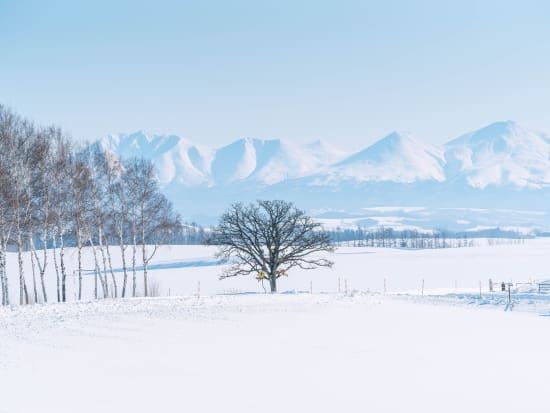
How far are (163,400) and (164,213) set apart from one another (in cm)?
3571

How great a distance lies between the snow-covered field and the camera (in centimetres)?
1672

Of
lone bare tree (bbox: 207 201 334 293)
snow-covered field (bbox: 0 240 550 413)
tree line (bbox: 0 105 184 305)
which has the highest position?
tree line (bbox: 0 105 184 305)

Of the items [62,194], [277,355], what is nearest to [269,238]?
[62,194]

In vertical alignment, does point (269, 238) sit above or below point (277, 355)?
above

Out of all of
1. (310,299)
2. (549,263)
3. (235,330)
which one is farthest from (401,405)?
(549,263)

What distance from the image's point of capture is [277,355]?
22781 millimetres

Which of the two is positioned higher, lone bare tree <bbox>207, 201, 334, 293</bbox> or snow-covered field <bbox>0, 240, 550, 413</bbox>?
lone bare tree <bbox>207, 201, 334, 293</bbox>

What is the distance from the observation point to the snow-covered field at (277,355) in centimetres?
1672

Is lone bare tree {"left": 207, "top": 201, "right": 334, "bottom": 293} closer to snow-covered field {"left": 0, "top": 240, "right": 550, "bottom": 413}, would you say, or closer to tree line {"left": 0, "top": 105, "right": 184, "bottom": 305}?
tree line {"left": 0, "top": 105, "right": 184, "bottom": 305}

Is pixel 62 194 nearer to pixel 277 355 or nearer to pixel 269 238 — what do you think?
pixel 269 238

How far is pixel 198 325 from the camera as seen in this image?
29891 mm

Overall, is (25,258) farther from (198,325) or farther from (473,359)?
(473,359)

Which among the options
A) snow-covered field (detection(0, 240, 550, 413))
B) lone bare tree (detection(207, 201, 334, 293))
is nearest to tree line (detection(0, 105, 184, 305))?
lone bare tree (detection(207, 201, 334, 293))

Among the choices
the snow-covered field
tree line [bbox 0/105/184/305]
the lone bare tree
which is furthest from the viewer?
the lone bare tree
